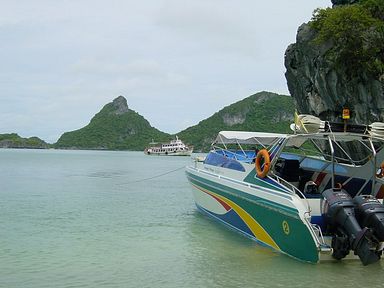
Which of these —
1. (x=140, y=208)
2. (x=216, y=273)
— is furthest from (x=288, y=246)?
(x=140, y=208)

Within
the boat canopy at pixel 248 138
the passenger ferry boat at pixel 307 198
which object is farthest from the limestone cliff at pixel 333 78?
the passenger ferry boat at pixel 307 198

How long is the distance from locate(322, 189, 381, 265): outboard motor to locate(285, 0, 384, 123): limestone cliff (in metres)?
25.5

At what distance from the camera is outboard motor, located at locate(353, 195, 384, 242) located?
25.0ft

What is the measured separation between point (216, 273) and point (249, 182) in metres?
2.72

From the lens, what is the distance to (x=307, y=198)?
9.34m

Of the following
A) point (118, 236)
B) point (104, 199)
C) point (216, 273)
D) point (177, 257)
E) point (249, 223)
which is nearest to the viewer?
point (216, 273)

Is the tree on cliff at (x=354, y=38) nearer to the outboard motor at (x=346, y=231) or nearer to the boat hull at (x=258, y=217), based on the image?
the boat hull at (x=258, y=217)

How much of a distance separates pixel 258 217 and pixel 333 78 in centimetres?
2799

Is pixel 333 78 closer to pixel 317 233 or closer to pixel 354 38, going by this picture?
pixel 354 38

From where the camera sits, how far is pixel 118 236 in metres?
11.6

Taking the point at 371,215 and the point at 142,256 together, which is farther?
the point at 142,256

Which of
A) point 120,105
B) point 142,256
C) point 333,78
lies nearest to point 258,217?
point 142,256

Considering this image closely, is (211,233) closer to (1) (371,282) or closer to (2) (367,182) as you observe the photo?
(2) (367,182)

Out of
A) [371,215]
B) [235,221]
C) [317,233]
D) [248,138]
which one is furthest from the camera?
[248,138]
